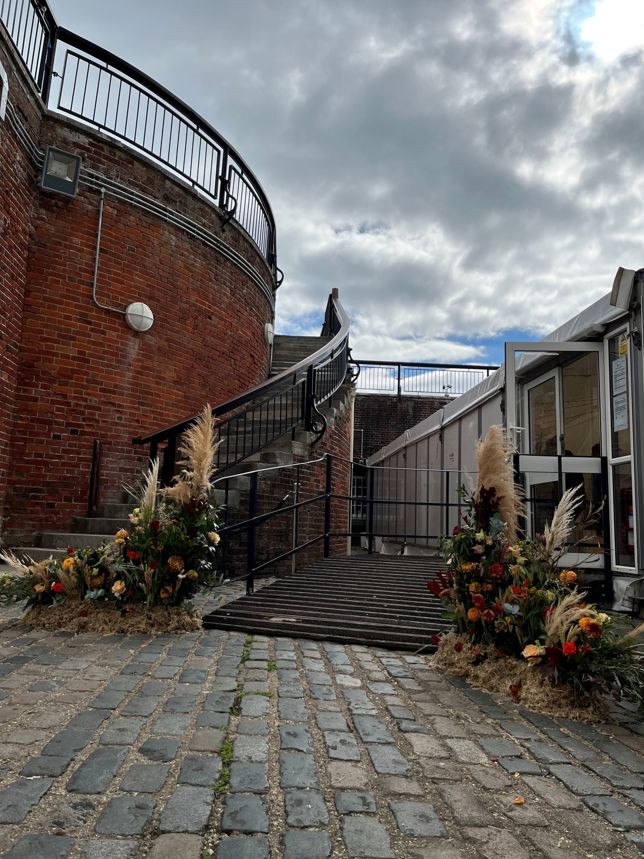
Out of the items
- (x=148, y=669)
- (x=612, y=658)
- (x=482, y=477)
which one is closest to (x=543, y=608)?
(x=612, y=658)

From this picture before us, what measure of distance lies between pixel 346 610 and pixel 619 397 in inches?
107

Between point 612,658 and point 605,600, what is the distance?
1.76m

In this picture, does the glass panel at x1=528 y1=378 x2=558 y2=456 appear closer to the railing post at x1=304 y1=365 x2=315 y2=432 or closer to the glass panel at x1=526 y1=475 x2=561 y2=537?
the glass panel at x1=526 y1=475 x2=561 y2=537

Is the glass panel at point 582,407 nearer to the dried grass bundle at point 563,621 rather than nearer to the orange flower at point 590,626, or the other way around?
the dried grass bundle at point 563,621

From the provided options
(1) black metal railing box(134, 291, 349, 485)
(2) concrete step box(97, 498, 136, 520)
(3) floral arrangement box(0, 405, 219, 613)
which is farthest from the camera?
(2) concrete step box(97, 498, 136, 520)

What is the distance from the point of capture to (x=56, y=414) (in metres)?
7.25

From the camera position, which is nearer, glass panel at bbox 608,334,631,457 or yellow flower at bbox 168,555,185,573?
yellow flower at bbox 168,555,185,573

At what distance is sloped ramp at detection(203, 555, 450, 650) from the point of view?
439cm

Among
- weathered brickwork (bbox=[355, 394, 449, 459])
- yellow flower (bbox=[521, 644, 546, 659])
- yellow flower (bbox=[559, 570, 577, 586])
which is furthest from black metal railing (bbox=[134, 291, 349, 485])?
weathered brickwork (bbox=[355, 394, 449, 459])

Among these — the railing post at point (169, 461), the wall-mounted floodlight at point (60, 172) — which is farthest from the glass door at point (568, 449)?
the wall-mounted floodlight at point (60, 172)

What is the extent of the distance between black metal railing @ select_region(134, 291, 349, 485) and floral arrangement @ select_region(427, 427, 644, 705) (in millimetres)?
3261

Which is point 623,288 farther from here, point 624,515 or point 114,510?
point 114,510

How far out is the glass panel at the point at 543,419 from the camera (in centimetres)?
588

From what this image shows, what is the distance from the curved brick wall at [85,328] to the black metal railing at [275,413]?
26.9 inches
